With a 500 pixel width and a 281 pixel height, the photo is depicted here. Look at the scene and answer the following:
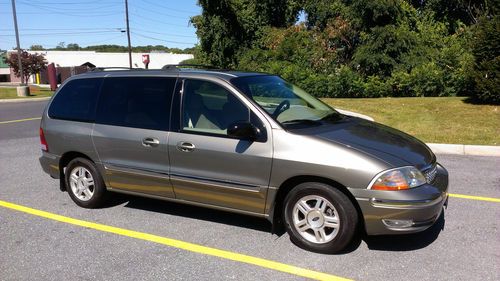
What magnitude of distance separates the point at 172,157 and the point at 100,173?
3.81 ft

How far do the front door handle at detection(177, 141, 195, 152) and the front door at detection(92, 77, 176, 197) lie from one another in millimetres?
175

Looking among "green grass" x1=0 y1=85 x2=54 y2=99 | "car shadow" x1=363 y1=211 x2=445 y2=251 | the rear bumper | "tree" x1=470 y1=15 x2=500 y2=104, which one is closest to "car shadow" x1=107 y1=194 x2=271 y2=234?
the rear bumper

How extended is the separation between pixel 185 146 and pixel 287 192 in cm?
112

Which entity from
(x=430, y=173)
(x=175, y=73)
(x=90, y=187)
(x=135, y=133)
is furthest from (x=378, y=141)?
(x=90, y=187)

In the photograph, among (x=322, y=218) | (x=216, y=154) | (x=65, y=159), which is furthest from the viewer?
(x=65, y=159)

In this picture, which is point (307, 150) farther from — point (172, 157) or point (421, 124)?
point (421, 124)

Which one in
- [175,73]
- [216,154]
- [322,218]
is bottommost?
[322,218]

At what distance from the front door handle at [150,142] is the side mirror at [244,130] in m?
0.92

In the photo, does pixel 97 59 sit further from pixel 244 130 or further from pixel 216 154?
pixel 244 130

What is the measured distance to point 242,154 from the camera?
14.2 feet

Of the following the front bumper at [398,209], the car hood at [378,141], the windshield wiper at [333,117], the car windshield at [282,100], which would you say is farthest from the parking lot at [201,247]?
the windshield wiper at [333,117]

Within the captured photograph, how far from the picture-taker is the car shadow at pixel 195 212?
4.94 m

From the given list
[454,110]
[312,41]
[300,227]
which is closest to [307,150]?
[300,227]

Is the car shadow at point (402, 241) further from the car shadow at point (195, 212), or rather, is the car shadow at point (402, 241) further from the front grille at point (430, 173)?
the car shadow at point (195, 212)
